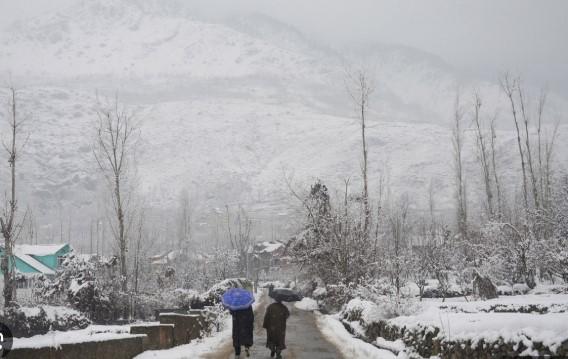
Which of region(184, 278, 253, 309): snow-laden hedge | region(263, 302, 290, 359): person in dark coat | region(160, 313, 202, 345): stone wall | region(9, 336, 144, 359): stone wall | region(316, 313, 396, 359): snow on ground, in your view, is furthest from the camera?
region(184, 278, 253, 309): snow-laden hedge

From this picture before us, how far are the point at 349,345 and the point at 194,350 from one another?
411 centimetres

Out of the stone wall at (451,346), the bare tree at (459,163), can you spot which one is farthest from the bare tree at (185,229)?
the stone wall at (451,346)

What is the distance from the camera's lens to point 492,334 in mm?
8719

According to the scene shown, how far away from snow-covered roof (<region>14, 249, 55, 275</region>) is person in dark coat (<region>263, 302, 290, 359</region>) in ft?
181

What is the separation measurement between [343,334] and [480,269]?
1472 centimetres

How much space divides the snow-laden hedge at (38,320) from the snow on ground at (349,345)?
9780 mm

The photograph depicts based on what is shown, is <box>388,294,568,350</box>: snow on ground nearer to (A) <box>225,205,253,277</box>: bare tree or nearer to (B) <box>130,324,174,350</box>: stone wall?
(B) <box>130,324,174,350</box>: stone wall

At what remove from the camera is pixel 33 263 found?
63.4 meters

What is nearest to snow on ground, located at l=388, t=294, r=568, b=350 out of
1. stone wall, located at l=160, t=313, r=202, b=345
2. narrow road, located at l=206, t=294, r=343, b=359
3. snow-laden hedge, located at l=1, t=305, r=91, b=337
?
narrow road, located at l=206, t=294, r=343, b=359

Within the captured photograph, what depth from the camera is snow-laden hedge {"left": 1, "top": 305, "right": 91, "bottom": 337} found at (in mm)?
19922

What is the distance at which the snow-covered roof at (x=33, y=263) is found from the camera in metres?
62.6

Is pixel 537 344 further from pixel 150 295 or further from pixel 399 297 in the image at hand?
pixel 150 295

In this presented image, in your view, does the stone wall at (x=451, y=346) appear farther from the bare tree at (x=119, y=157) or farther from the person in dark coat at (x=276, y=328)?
the bare tree at (x=119, y=157)

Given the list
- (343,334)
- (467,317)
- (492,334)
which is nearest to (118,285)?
(343,334)
